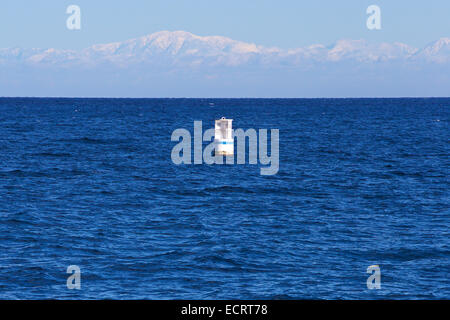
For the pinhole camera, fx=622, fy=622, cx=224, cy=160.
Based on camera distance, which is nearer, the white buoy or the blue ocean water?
the blue ocean water

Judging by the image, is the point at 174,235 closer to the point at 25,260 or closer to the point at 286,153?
the point at 25,260

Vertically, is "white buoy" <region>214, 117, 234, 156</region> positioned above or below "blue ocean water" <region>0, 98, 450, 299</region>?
above

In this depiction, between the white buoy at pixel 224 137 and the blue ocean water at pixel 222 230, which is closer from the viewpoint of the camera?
the blue ocean water at pixel 222 230

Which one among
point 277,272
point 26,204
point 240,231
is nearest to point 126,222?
point 240,231

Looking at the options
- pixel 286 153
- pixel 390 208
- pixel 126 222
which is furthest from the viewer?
pixel 286 153

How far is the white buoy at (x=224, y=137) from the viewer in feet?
146

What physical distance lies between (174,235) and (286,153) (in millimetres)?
37644

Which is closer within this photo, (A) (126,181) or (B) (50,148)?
(A) (126,181)

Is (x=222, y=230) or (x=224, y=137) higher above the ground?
(x=224, y=137)

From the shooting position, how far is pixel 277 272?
18.8 m

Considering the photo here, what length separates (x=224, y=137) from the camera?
1832 inches

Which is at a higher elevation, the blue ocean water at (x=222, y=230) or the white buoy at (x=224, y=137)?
the white buoy at (x=224, y=137)

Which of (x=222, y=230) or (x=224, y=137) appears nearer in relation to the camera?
(x=222, y=230)

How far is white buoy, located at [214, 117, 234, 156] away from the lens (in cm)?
4442
